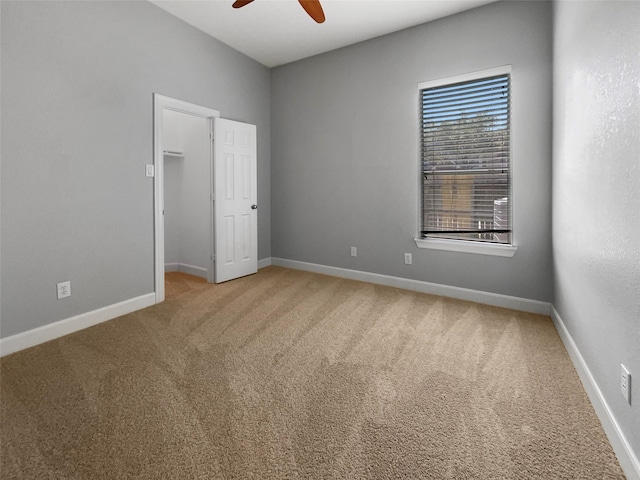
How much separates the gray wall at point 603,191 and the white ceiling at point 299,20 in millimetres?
1363

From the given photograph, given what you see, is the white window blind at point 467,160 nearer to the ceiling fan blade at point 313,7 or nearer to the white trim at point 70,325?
the ceiling fan blade at point 313,7

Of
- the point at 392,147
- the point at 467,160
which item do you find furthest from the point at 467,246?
the point at 392,147

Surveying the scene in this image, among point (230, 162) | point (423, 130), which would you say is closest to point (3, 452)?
point (230, 162)

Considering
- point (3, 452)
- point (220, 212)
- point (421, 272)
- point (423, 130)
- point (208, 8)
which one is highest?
point (208, 8)

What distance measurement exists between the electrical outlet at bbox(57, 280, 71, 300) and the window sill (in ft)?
11.0

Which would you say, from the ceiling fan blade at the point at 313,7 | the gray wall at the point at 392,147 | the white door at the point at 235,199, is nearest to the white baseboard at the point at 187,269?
the white door at the point at 235,199

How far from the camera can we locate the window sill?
10.6 feet

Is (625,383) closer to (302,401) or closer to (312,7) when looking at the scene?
(302,401)

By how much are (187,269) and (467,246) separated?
366 cm

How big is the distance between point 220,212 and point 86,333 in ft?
6.32

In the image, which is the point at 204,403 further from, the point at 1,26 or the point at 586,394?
the point at 1,26

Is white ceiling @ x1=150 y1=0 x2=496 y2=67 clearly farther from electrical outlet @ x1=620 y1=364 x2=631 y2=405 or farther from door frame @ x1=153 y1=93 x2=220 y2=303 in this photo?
electrical outlet @ x1=620 y1=364 x2=631 y2=405

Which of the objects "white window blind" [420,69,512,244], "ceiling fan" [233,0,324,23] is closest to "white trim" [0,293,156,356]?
"ceiling fan" [233,0,324,23]

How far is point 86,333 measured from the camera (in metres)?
2.68
